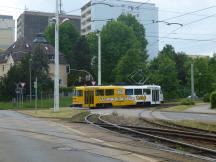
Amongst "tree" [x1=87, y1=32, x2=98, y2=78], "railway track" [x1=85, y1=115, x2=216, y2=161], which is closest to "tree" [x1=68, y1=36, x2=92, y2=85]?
"tree" [x1=87, y1=32, x2=98, y2=78]

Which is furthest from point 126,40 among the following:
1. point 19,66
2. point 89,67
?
point 19,66

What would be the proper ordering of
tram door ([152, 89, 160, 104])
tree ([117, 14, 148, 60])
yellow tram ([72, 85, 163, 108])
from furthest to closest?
tree ([117, 14, 148, 60]) → tram door ([152, 89, 160, 104]) → yellow tram ([72, 85, 163, 108])

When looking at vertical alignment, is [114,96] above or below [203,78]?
below

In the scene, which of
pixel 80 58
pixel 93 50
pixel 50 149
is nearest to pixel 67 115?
pixel 50 149

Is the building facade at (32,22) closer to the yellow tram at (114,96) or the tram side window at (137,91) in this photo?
the yellow tram at (114,96)

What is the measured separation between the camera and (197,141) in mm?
16234

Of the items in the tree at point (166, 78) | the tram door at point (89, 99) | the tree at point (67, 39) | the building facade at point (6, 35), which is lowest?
the tram door at point (89, 99)

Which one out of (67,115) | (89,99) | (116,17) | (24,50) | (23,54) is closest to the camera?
(67,115)

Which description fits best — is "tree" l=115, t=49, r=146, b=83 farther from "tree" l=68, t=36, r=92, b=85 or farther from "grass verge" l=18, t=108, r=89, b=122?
"grass verge" l=18, t=108, r=89, b=122

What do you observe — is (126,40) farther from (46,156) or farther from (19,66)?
(46,156)

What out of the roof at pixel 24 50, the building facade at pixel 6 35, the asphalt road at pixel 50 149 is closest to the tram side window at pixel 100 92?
the asphalt road at pixel 50 149

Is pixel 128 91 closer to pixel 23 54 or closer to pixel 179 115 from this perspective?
pixel 179 115

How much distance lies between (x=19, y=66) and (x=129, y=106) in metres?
28.6

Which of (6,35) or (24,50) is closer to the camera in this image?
(24,50)
